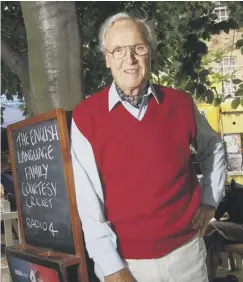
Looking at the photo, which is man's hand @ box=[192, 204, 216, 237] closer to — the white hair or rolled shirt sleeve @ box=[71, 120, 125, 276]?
rolled shirt sleeve @ box=[71, 120, 125, 276]

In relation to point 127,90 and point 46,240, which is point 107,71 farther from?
point 127,90

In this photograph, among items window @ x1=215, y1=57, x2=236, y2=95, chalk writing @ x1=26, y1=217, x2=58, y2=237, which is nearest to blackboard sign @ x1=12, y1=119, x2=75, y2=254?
chalk writing @ x1=26, y1=217, x2=58, y2=237

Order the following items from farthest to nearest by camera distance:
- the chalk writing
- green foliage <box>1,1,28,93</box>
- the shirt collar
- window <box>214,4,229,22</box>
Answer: window <box>214,4,229,22</box>
green foliage <box>1,1,28,93</box>
the chalk writing
the shirt collar

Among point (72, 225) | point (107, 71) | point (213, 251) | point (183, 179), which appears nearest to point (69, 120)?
point (72, 225)

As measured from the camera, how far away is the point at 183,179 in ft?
7.18

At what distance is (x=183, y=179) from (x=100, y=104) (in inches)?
18.8

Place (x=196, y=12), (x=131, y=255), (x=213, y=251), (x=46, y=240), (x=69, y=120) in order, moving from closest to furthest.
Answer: (x=131, y=255)
(x=69, y=120)
(x=46, y=240)
(x=213, y=251)
(x=196, y=12)

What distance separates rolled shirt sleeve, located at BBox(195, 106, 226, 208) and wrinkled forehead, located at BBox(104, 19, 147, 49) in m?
0.45

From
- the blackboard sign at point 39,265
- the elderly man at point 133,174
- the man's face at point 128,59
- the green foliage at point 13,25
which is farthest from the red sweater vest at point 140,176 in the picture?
the green foliage at point 13,25

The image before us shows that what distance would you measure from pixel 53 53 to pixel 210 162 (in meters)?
1.11

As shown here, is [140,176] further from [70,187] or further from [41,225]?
[41,225]

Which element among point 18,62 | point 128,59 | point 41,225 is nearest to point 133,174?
point 128,59

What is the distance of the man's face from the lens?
7.04 feet

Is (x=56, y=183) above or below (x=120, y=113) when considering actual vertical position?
below
